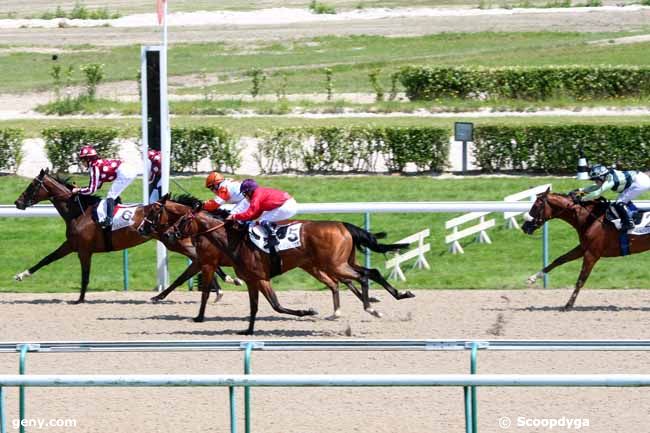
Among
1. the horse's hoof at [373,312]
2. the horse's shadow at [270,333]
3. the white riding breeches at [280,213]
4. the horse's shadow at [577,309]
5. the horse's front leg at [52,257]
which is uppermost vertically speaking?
the white riding breeches at [280,213]

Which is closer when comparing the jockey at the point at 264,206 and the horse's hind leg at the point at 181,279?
the jockey at the point at 264,206

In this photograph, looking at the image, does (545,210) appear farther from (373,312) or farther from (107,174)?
(107,174)

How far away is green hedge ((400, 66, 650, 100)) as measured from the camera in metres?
23.6

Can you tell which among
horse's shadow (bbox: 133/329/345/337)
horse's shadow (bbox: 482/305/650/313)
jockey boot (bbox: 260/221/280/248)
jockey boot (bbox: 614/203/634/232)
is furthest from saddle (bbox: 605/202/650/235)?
jockey boot (bbox: 260/221/280/248)

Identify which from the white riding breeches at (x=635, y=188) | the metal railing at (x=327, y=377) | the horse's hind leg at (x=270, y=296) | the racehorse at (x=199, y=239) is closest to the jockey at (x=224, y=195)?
the racehorse at (x=199, y=239)

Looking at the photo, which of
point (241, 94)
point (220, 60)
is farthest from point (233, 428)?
point (220, 60)

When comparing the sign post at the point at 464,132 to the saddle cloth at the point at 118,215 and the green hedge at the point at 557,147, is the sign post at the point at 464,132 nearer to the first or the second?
the green hedge at the point at 557,147

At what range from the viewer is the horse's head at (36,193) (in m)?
13.2

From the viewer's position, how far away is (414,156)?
18.0m

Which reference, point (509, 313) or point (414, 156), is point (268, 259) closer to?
point (509, 313)

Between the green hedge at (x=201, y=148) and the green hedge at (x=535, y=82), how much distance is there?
6.55 metres

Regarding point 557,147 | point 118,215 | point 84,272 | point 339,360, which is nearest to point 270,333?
point 339,360

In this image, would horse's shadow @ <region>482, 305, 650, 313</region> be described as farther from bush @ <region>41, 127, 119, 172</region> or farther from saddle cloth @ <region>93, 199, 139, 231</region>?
bush @ <region>41, 127, 119, 172</region>

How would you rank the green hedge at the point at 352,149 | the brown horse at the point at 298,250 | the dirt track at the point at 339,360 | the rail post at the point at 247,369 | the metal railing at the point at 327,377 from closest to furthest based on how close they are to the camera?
the metal railing at the point at 327,377 < the rail post at the point at 247,369 < the dirt track at the point at 339,360 < the brown horse at the point at 298,250 < the green hedge at the point at 352,149
